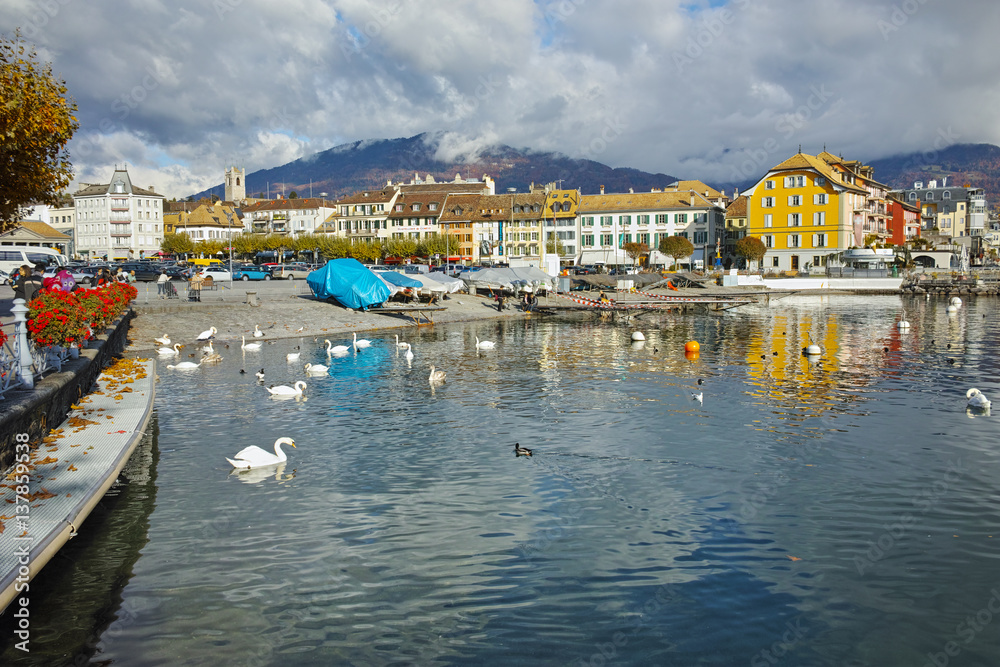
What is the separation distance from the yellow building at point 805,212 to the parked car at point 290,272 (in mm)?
62240

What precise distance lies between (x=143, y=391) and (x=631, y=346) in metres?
23.5

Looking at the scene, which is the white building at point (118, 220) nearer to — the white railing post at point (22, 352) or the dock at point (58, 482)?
the dock at point (58, 482)

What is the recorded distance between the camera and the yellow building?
97.1 meters

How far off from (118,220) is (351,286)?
366ft

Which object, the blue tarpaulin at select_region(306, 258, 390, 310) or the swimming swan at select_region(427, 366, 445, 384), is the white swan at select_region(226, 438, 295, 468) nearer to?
the swimming swan at select_region(427, 366, 445, 384)

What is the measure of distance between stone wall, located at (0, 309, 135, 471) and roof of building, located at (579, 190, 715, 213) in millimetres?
101473

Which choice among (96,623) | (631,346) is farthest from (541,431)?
(631,346)

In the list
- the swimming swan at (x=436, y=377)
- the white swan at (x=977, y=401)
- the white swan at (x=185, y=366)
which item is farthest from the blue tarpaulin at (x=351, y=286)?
the white swan at (x=977, y=401)

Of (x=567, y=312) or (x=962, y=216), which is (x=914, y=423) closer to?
(x=567, y=312)

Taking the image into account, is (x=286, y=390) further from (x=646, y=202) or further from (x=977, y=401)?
(x=646, y=202)

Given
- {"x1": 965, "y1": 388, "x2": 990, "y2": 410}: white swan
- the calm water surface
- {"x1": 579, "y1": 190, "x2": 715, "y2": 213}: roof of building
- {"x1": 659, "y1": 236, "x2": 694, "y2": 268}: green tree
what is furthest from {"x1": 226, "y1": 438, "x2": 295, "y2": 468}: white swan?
{"x1": 579, "y1": 190, "x2": 715, "y2": 213}: roof of building

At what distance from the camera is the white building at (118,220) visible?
140 m

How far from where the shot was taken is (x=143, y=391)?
59.7 ft

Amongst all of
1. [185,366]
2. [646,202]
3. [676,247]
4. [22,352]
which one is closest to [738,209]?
[646,202]
